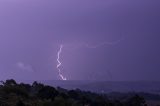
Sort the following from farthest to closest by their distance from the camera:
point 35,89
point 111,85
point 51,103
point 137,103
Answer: point 111,85
point 137,103
point 35,89
point 51,103

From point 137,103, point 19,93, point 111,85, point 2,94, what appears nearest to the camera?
point 2,94

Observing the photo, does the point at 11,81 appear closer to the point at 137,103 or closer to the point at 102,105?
the point at 102,105

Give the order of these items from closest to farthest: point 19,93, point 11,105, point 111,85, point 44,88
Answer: point 11,105
point 19,93
point 44,88
point 111,85

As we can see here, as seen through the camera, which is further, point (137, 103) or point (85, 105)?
point (137, 103)

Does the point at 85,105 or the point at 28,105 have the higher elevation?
the point at 85,105

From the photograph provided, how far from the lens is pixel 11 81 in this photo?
6906 cm

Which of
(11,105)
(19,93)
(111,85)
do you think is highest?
(111,85)

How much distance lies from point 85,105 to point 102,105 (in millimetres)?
2126

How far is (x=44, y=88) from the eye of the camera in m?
68.5

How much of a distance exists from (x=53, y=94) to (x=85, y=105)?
750 cm

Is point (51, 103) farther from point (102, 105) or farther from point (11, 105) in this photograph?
point (102, 105)

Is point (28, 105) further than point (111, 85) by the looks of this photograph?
No

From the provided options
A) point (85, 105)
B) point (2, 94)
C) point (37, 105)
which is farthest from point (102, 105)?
point (37, 105)

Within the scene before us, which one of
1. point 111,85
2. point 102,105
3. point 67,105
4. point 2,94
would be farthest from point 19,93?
point 111,85
